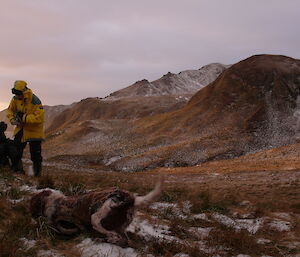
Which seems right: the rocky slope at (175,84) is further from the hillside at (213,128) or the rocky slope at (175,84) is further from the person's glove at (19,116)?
the person's glove at (19,116)

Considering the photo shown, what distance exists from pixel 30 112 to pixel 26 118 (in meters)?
0.41

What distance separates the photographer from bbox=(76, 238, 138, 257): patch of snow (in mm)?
5969

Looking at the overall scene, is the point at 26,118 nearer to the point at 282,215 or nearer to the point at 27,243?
the point at 27,243

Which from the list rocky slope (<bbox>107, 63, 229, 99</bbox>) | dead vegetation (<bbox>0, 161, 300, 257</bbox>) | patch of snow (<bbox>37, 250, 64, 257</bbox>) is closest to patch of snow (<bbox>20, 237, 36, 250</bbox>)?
dead vegetation (<bbox>0, 161, 300, 257</bbox>)

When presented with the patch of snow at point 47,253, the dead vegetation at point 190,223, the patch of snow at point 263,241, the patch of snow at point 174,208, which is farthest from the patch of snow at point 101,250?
the patch of snow at point 174,208

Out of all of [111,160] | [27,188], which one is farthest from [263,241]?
[111,160]

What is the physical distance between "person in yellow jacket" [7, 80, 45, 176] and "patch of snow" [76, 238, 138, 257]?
592cm

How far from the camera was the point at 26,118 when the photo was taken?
36.6ft

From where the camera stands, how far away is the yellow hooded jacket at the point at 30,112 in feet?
37.4

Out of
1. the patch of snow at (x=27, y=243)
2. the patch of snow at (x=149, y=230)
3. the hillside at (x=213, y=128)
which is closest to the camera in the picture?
the patch of snow at (x=27, y=243)

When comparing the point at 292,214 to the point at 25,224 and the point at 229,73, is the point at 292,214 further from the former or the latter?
the point at 229,73

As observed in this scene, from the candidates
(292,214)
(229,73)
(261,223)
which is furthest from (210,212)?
(229,73)

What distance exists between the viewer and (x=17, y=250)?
5559 millimetres

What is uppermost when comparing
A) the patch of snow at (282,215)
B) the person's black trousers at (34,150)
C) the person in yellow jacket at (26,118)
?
the person in yellow jacket at (26,118)
